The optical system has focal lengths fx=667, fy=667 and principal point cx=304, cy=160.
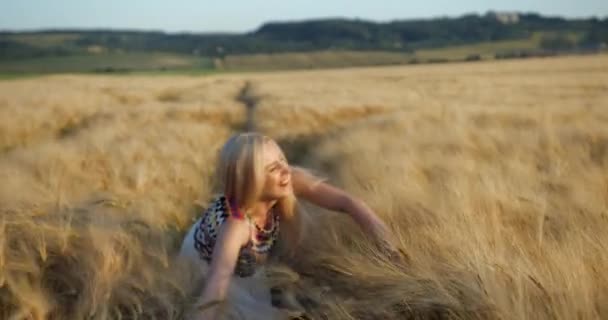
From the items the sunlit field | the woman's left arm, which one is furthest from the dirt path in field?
the woman's left arm

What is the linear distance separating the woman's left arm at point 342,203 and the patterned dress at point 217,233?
6.1 inches

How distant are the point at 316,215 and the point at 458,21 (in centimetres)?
8353

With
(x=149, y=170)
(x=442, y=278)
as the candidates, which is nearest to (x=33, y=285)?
(x=442, y=278)

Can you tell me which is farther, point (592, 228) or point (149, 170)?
point (149, 170)

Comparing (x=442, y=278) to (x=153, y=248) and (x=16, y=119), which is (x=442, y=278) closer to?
(x=153, y=248)

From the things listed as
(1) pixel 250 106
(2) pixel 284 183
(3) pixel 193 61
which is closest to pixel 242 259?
(2) pixel 284 183

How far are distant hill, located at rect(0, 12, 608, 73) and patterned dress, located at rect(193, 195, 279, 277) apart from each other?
41.6 metres

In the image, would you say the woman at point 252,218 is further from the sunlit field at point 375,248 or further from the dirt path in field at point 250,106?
the dirt path in field at point 250,106

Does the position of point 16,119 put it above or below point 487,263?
below

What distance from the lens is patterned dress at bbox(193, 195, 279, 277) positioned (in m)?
2.01

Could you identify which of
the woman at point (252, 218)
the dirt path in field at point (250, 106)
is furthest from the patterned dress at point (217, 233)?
the dirt path in field at point (250, 106)

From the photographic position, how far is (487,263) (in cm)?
128

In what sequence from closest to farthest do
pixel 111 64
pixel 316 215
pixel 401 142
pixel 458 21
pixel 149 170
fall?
pixel 316 215
pixel 149 170
pixel 401 142
pixel 111 64
pixel 458 21

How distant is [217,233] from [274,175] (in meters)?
0.25
